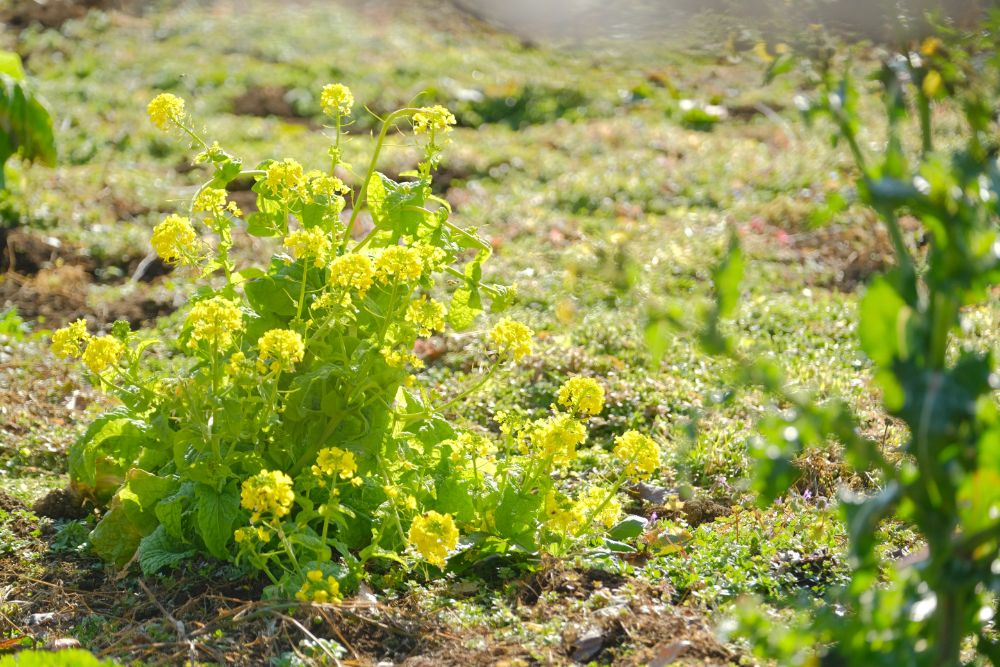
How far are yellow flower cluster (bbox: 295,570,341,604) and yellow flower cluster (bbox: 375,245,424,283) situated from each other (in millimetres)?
789

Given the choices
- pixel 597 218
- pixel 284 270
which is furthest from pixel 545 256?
pixel 284 270

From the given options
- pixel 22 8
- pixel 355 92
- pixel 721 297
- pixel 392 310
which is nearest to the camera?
pixel 721 297

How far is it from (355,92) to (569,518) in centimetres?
796

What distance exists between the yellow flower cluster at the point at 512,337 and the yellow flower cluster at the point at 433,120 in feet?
1.88

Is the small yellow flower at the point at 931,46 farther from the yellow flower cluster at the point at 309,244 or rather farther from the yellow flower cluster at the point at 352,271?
the yellow flower cluster at the point at 309,244

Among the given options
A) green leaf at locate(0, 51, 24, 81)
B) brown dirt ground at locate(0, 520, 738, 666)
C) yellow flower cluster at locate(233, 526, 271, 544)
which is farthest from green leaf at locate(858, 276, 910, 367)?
green leaf at locate(0, 51, 24, 81)

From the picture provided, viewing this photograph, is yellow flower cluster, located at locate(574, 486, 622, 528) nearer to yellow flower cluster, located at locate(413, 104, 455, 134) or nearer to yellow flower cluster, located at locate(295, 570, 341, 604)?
yellow flower cluster, located at locate(295, 570, 341, 604)

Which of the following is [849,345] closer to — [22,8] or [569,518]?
[569,518]

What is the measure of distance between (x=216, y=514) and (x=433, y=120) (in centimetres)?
124

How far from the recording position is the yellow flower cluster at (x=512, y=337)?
306 cm

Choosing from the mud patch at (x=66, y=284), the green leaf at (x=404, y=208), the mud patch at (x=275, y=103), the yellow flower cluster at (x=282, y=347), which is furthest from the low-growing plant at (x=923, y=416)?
the mud patch at (x=275, y=103)

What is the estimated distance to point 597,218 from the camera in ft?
23.1

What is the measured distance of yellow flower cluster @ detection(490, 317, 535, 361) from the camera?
3.06 metres

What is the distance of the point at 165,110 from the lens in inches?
124
